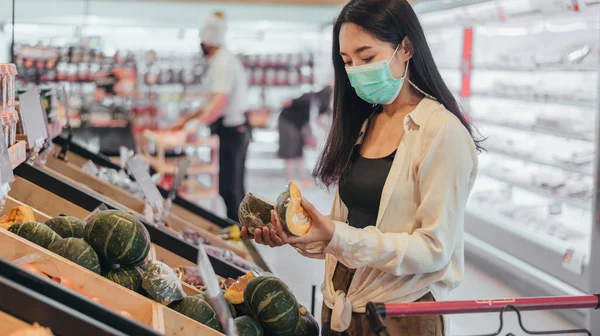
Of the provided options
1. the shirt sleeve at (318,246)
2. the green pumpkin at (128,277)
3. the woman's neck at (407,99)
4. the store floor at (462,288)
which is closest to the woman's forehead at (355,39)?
the woman's neck at (407,99)

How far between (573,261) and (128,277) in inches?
138

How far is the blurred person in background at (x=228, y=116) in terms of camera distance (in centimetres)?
596

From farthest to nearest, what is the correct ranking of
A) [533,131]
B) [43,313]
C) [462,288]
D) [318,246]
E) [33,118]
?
[533,131]
[462,288]
[33,118]
[318,246]
[43,313]

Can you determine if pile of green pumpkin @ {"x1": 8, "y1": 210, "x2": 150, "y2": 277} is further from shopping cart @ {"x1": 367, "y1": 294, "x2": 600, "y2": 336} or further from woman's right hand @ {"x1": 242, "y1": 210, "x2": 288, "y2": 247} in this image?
shopping cart @ {"x1": 367, "y1": 294, "x2": 600, "y2": 336}

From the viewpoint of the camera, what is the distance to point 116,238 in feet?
6.95

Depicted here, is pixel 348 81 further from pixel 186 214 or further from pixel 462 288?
pixel 462 288

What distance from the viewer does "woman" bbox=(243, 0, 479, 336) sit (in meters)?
1.75

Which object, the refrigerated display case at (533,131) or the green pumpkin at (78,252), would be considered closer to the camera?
the green pumpkin at (78,252)

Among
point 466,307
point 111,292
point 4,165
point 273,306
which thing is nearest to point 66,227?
point 4,165

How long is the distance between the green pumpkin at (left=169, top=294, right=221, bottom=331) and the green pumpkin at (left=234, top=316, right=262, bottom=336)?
62 millimetres

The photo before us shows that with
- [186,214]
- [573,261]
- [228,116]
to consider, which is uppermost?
[228,116]

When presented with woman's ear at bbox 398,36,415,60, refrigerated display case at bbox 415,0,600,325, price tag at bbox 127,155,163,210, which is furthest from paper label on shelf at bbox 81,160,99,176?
refrigerated display case at bbox 415,0,600,325

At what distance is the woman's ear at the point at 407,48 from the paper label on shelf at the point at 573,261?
128 inches

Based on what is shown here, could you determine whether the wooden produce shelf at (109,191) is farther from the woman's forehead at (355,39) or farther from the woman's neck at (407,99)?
the woman's forehead at (355,39)
